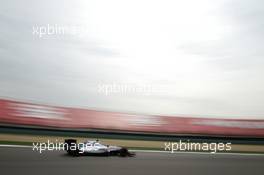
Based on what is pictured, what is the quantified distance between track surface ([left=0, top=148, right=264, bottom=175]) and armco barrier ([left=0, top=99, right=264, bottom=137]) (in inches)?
8.2

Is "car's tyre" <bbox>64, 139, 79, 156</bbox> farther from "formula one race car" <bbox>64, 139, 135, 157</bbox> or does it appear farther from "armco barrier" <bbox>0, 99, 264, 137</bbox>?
"armco barrier" <bbox>0, 99, 264, 137</bbox>

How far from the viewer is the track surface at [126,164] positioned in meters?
3.86

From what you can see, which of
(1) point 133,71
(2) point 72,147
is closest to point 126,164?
(2) point 72,147

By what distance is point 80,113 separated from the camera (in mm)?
3881

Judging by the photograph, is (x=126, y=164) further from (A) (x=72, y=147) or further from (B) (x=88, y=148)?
(A) (x=72, y=147)

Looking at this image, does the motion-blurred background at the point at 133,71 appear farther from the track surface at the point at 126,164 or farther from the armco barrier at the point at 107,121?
the track surface at the point at 126,164

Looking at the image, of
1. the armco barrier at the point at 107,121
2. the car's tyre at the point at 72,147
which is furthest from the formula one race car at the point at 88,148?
the armco barrier at the point at 107,121

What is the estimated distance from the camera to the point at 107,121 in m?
3.87

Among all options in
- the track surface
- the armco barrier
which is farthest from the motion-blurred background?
the track surface

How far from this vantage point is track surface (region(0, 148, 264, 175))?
3.86 m

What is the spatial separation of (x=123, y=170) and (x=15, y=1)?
1652 mm

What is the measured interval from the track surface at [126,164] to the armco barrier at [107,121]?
21 cm

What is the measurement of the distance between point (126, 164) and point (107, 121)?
1.23ft

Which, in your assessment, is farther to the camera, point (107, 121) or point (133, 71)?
point (133, 71)
